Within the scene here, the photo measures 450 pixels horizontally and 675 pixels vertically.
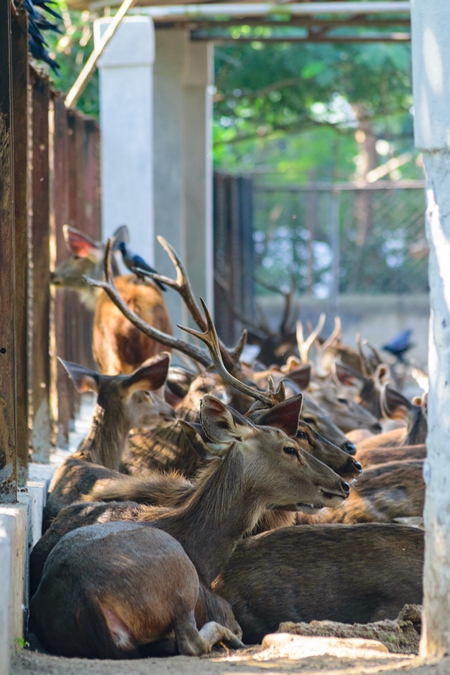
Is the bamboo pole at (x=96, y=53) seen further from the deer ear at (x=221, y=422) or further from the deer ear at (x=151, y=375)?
the deer ear at (x=221, y=422)

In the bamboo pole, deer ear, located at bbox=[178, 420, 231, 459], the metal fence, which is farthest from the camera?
the metal fence

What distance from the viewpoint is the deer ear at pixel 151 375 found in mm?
6117

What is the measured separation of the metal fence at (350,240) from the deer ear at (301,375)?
10659mm

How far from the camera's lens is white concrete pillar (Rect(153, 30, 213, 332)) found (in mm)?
10992

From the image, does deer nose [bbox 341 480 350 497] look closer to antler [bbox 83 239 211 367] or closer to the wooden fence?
the wooden fence

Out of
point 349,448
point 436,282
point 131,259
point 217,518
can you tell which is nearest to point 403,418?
point 349,448

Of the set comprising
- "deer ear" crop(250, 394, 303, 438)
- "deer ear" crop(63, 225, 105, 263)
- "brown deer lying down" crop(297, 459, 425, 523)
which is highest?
"deer ear" crop(63, 225, 105, 263)

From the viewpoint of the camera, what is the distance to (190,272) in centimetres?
1191

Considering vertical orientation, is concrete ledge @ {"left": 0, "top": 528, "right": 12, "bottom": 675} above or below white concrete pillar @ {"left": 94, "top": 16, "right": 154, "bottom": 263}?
below

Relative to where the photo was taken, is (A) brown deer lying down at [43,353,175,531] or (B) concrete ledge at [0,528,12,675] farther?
(A) brown deer lying down at [43,353,175,531]

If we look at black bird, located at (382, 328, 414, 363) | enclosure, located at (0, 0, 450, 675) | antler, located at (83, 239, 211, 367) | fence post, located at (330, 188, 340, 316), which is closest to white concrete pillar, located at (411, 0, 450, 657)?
enclosure, located at (0, 0, 450, 675)

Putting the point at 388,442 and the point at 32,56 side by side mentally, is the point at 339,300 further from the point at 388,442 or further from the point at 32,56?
the point at 32,56

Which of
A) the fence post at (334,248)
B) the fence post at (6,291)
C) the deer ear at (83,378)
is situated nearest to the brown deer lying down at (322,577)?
the fence post at (6,291)

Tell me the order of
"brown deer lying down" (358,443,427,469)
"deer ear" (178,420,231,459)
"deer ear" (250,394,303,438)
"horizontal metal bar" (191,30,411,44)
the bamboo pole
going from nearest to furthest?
"deer ear" (178,420,231,459), "deer ear" (250,394,303,438), "brown deer lying down" (358,443,427,469), the bamboo pole, "horizontal metal bar" (191,30,411,44)
